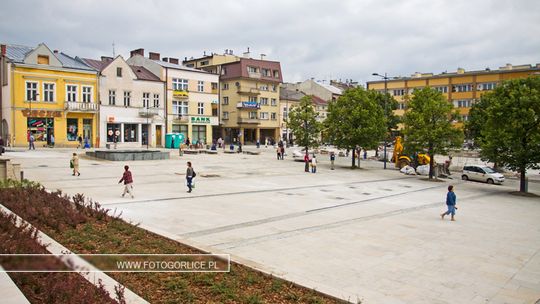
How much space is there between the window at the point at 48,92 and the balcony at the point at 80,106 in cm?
172

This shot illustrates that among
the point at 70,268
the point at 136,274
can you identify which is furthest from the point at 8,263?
the point at 136,274

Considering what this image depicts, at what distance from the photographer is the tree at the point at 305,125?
4500cm

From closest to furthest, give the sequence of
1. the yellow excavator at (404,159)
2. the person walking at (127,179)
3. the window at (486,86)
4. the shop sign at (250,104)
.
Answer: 1. the person walking at (127,179)
2. the yellow excavator at (404,159)
3. the shop sign at (250,104)
4. the window at (486,86)

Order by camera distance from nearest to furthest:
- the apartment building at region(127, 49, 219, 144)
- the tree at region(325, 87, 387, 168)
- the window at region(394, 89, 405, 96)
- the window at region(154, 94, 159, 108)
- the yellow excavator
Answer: the tree at region(325, 87, 387, 168) < the yellow excavator < the window at region(154, 94, 159, 108) < the apartment building at region(127, 49, 219, 144) < the window at region(394, 89, 405, 96)

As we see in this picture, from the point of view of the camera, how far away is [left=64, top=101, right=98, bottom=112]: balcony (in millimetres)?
48406

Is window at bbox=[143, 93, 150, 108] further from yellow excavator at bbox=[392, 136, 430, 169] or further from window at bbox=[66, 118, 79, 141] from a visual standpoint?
yellow excavator at bbox=[392, 136, 430, 169]

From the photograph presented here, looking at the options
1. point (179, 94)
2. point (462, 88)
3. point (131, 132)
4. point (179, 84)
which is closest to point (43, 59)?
point (131, 132)

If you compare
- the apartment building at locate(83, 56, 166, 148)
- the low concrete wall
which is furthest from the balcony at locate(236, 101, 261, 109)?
the low concrete wall

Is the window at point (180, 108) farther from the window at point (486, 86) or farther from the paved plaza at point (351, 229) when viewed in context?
the window at point (486, 86)

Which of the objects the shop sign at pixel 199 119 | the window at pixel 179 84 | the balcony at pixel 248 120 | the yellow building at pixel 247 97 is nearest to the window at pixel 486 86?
the yellow building at pixel 247 97

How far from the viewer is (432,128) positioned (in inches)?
1371

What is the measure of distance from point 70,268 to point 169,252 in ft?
9.74

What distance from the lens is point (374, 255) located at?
1132 cm

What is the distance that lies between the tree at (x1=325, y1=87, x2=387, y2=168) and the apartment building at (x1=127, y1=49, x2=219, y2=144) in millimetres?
23206
